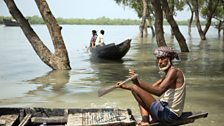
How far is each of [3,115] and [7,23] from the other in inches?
3279

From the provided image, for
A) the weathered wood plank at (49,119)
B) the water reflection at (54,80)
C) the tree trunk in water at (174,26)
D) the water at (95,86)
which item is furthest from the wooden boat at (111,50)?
the weathered wood plank at (49,119)

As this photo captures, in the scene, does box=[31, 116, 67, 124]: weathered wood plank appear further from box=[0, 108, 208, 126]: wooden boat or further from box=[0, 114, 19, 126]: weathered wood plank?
box=[0, 114, 19, 126]: weathered wood plank

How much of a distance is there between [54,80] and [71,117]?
7754mm

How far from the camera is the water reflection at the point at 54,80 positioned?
1320 cm

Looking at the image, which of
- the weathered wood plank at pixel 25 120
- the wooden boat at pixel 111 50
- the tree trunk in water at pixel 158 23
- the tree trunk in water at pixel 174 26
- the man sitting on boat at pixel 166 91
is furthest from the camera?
the tree trunk in water at pixel 174 26

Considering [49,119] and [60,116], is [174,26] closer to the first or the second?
[60,116]

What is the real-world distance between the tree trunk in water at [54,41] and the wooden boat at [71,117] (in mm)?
8456

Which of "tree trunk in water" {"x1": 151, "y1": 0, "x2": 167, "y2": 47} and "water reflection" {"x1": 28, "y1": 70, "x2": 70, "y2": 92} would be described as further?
"tree trunk in water" {"x1": 151, "y1": 0, "x2": 167, "y2": 47}

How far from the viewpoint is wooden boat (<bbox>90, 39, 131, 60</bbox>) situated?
794 inches

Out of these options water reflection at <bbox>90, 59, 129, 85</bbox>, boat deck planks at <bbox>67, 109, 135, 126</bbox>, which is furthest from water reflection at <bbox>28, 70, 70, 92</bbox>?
boat deck planks at <bbox>67, 109, 135, 126</bbox>

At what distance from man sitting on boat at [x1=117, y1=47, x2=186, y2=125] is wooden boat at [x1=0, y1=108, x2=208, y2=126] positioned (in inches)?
5.8

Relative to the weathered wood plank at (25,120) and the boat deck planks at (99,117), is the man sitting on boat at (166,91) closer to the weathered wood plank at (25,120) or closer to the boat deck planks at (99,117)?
the boat deck planks at (99,117)

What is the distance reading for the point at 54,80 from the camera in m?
14.4

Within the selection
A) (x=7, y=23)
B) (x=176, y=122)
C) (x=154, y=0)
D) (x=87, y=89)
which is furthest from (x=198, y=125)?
(x=7, y=23)
